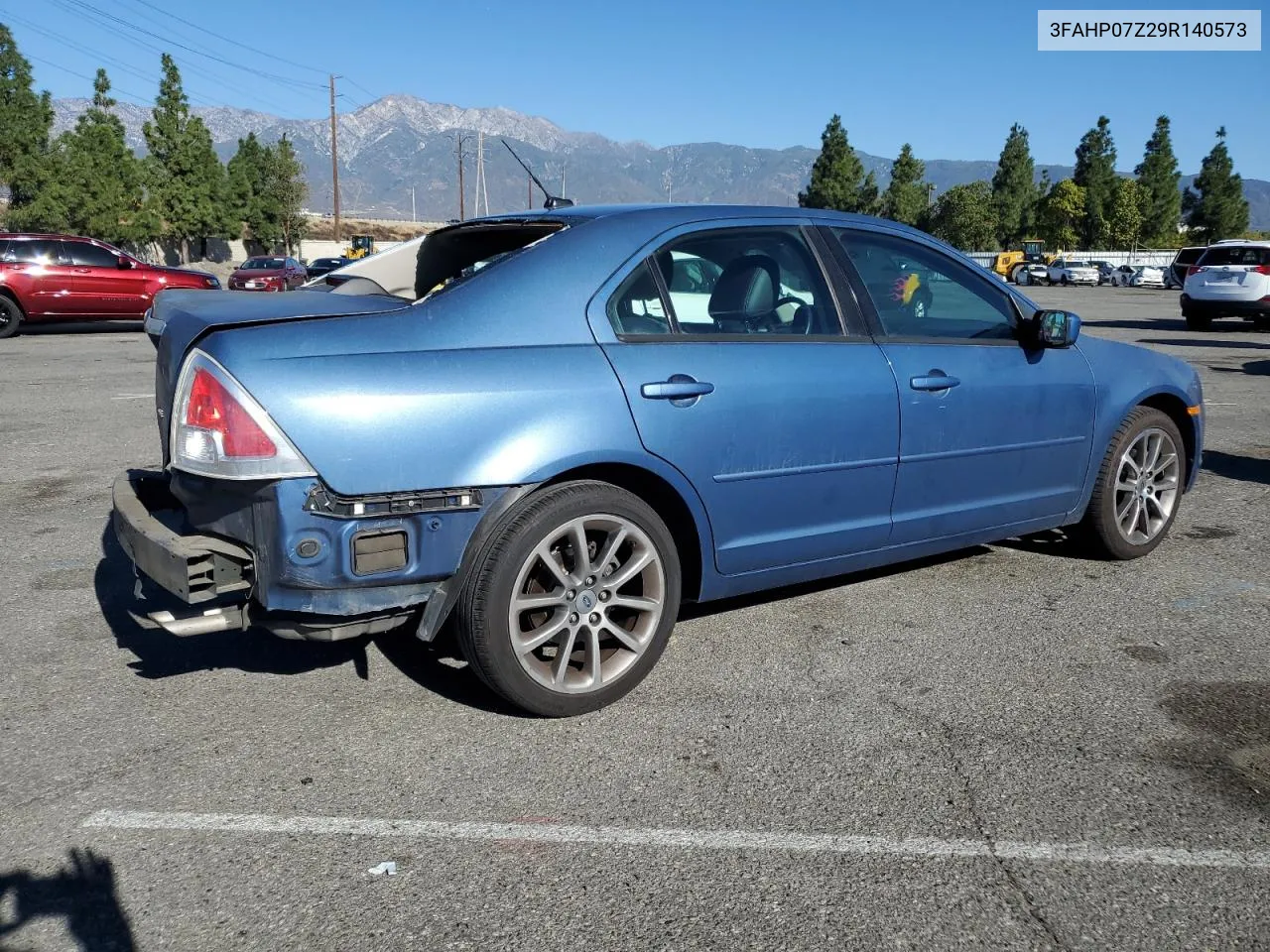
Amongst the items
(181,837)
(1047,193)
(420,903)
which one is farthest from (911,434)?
(1047,193)

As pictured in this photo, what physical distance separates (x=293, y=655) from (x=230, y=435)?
52.2 inches

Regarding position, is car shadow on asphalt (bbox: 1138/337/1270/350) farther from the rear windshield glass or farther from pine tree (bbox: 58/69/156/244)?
pine tree (bbox: 58/69/156/244)

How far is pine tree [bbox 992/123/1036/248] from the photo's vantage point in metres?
90.4

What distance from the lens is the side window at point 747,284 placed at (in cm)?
387

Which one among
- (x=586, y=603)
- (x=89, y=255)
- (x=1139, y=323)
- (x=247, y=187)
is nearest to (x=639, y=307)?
(x=586, y=603)

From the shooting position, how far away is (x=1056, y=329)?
4633mm

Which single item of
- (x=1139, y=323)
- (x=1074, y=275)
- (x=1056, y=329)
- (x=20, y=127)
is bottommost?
(x=1056, y=329)

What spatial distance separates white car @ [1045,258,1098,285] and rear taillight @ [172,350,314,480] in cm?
6002

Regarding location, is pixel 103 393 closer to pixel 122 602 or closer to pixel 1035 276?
pixel 122 602

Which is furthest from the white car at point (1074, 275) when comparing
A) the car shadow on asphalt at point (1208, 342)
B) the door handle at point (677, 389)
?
the door handle at point (677, 389)

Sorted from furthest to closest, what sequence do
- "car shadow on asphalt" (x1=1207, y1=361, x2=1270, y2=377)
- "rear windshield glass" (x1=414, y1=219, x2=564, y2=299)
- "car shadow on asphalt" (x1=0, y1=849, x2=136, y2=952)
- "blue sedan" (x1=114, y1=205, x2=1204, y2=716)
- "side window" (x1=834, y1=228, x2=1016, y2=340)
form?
1. "car shadow on asphalt" (x1=1207, y1=361, x2=1270, y2=377)
2. "side window" (x1=834, y1=228, x2=1016, y2=340)
3. "rear windshield glass" (x1=414, y1=219, x2=564, y2=299)
4. "blue sedan" (x1=114, y1=205, x2=1204, y2=716)
5. "car shadow on asphalt" (x1=0, y1=849, x2=136, y2=952)

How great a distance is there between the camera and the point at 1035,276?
59812 mm

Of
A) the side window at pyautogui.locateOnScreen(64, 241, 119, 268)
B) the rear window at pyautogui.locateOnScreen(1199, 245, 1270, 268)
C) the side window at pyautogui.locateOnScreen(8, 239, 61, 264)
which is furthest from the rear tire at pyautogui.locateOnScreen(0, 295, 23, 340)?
the rear window at pyautogui.locateOnScreen(1199, 245, 1270, 268)

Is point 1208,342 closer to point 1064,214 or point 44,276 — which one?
point 44,276
